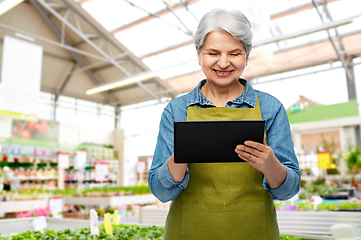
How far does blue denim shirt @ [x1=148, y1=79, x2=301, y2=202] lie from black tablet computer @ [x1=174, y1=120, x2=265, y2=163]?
0.45 ft

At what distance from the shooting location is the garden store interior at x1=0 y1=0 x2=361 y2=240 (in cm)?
611

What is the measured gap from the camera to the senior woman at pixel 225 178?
99 cm

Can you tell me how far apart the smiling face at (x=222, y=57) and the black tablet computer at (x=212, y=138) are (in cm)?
28

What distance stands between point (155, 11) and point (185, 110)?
11.4 m

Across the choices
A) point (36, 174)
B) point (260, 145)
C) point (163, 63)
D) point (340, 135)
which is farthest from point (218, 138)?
point (163, 63)

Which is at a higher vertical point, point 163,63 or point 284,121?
point 163,63

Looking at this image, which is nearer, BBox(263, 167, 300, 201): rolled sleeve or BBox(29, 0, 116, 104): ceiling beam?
BBox(263, 167, 300, 201): rolled sleeve

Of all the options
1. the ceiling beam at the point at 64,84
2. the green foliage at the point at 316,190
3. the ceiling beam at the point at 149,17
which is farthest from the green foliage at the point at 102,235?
the ceiling beam at the point at 64,84

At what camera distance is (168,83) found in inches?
646

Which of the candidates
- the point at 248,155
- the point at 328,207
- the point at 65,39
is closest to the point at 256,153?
the point at 248,155

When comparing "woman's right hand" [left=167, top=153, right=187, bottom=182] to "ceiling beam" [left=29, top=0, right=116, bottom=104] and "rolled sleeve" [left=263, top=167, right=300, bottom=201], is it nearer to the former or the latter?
"rolled sleeve" [left=263, top=167, right=300, bottom=201]

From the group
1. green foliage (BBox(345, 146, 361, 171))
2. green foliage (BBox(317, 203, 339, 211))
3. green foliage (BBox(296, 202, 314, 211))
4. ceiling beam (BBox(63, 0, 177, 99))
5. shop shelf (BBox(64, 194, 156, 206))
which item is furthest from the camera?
ceiling beam (BBox(63, 0, 177, 99))

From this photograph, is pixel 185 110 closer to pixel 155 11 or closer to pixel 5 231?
pixel 5 231

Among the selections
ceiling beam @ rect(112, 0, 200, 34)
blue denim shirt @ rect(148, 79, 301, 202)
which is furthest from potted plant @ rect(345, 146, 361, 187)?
ceiling beam @ rect(112, 0, 200, 34)
